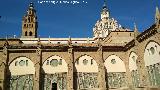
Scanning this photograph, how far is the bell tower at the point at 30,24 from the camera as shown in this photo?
84000 mm

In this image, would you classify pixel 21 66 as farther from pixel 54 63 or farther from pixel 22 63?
pixel 54 63

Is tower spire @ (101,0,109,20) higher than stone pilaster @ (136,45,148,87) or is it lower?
higher

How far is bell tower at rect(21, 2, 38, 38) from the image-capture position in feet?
276

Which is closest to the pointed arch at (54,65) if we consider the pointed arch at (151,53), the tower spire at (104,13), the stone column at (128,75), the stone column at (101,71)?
the stone column at (101,71)

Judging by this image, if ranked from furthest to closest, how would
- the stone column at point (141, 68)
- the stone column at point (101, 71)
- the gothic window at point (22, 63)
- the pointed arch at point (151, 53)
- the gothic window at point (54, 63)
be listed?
the gothic window at point (54, 63) < the gothic window at point (22, 63) < the stone column at point (101, 71) < the stone column at point (141, 68) < the pointed arch at point (151, 53)

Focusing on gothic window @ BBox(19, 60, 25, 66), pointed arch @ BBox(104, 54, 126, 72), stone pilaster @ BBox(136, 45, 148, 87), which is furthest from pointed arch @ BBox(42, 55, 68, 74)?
stone pilaster @ BBox(136, 45, 148, 87)

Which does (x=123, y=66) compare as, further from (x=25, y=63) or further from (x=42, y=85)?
(x=25, y=63)

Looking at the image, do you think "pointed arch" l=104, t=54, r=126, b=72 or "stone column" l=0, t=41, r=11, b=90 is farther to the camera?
"pointed arch" l=104, t=54, r=126, b=72

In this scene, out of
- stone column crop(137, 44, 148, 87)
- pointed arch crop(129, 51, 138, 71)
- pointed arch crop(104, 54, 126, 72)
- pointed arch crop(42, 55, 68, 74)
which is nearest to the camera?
stone column crop(137, 44, 148, 87)

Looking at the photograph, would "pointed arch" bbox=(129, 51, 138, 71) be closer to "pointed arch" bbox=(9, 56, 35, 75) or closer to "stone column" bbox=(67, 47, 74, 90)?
"stone column" bbox=(67, 47, 74, 90)

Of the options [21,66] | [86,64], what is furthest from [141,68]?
[21,66]

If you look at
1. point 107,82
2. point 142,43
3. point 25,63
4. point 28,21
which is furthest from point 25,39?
point 142,43

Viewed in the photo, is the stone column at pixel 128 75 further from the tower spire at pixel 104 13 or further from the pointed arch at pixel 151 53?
the tower spire at pixel 104 13

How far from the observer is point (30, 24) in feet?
279
